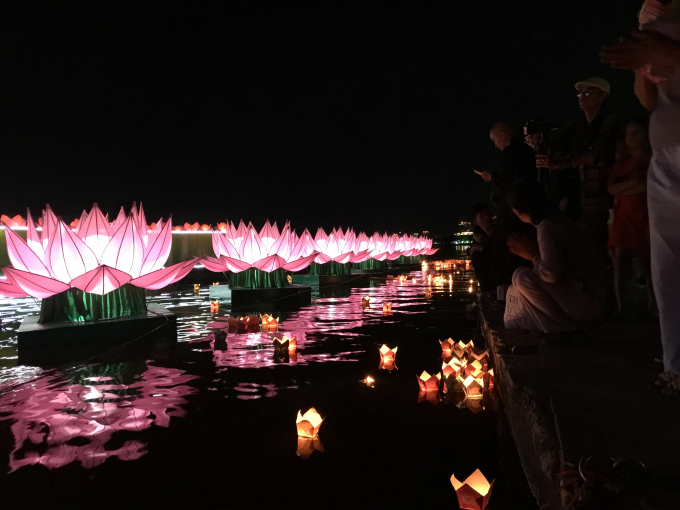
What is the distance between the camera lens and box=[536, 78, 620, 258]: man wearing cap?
4.40 metres

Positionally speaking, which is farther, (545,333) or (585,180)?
(585,180)

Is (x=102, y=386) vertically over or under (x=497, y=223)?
under

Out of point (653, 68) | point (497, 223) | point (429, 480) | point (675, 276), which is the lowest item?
point (429, 480)

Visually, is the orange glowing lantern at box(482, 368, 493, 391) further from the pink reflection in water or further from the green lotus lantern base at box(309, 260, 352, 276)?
the green lotus lantern base at box(309, 260, 352, 276)

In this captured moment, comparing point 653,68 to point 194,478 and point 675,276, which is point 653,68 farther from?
point 194,478

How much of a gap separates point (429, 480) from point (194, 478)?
1034 mm

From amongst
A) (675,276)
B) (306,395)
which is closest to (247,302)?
(306,395)

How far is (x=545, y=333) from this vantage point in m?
3.61

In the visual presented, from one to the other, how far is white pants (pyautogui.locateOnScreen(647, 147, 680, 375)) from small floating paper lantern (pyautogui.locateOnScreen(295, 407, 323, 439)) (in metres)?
1.65

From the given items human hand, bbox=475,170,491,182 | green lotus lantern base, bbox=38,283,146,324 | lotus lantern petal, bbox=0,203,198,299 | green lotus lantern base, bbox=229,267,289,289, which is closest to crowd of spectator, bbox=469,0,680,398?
human hand, bbox=475,170,491,182

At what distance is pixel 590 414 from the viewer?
6.64 ft

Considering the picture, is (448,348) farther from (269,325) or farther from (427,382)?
(269,325)

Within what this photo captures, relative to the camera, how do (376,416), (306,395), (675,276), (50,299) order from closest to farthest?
(675,276), (376,416), (306,395), (50,299)

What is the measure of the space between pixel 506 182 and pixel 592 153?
99 centimetres
